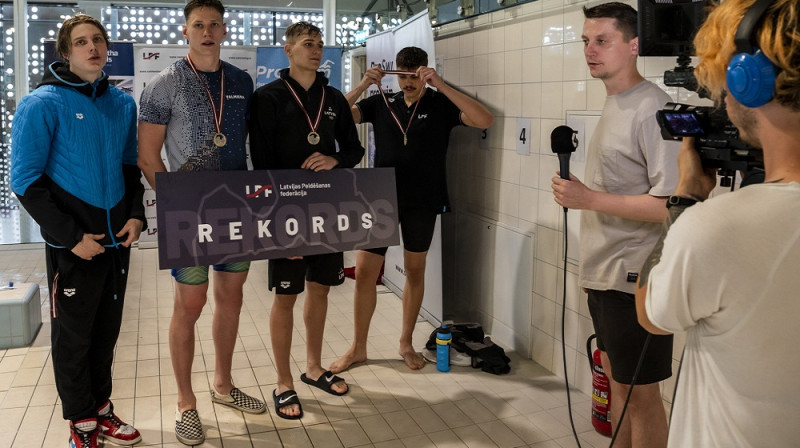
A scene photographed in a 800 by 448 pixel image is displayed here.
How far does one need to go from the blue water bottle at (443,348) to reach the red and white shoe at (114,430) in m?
1.60

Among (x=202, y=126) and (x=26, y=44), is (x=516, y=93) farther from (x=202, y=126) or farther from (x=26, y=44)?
(x=26, y=44)

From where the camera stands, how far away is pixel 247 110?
9.97 feet

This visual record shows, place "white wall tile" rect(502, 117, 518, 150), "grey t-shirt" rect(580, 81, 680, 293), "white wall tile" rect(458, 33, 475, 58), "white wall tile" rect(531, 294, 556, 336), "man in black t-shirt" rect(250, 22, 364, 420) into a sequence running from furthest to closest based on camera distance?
"white wall tile" rect(458, 33, 475, 58)
"white wall tile" rect(502, 117, 518, 150)
"white wall tile" rect(531, 294, 556, 336)
"man in black t-shirt" rect(250, 22, 364, 420)
"grey t-shirt" rect(580, 81, 680, 293)

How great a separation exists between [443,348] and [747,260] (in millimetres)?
2859

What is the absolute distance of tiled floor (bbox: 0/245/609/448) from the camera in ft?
9.73

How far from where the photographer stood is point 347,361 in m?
3.77

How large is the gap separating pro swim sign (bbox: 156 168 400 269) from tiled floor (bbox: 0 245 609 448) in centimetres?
80

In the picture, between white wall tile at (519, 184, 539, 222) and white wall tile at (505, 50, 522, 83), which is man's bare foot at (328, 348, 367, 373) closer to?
white wall tile at (519, 184, 539, 222)

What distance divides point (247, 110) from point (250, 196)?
0.41 meters

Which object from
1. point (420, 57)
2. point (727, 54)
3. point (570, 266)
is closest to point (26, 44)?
point (420, 57)

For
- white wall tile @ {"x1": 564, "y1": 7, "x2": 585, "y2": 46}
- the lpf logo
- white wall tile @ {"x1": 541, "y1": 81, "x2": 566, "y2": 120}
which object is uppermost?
white wall tile @ {"x1": 564, "y1": 7, "x2": 585, "y2": 46}

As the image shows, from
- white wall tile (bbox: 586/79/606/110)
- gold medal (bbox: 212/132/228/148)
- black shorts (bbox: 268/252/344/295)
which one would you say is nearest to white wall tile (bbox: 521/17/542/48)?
white wall tile (bbox: 586/79/606/110)

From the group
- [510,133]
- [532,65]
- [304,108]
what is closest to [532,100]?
[532,65]

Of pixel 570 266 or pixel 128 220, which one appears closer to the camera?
pixel 128 220
